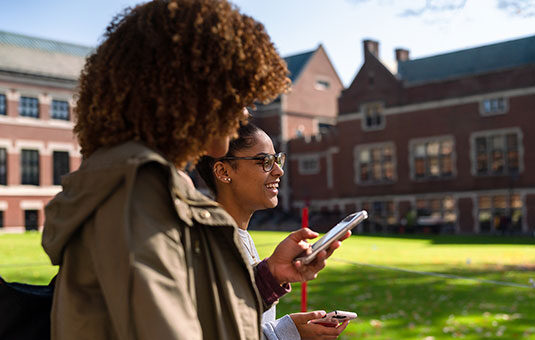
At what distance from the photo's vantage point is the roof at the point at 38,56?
32.1m

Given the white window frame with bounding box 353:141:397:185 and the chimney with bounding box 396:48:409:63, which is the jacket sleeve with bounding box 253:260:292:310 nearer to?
the white window frame with bounding box 353:141:397:185

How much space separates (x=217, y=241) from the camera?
1552mm

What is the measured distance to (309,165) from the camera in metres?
37.7

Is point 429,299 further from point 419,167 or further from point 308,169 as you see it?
point 308,169

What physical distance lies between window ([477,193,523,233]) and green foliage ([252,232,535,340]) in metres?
14.8

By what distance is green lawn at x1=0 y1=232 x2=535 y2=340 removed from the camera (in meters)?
6.49

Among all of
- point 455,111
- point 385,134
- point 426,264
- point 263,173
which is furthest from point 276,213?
point 263,173

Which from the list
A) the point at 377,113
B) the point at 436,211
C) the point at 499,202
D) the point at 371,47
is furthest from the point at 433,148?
the point at 371,47

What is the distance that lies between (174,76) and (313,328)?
50.1 inches

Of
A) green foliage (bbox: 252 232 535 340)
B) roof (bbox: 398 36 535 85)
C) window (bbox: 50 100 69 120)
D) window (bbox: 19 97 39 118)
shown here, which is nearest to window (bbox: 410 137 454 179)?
roof (bbox: 398 36 535 85)

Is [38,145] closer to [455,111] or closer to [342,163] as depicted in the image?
[342,163]

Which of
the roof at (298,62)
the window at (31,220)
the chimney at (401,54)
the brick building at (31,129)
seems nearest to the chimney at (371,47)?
the chimney at (401,54)

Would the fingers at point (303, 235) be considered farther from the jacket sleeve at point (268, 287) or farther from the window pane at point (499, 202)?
the window pane at point (499, 202)

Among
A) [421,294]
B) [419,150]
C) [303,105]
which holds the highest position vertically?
[303,105]
